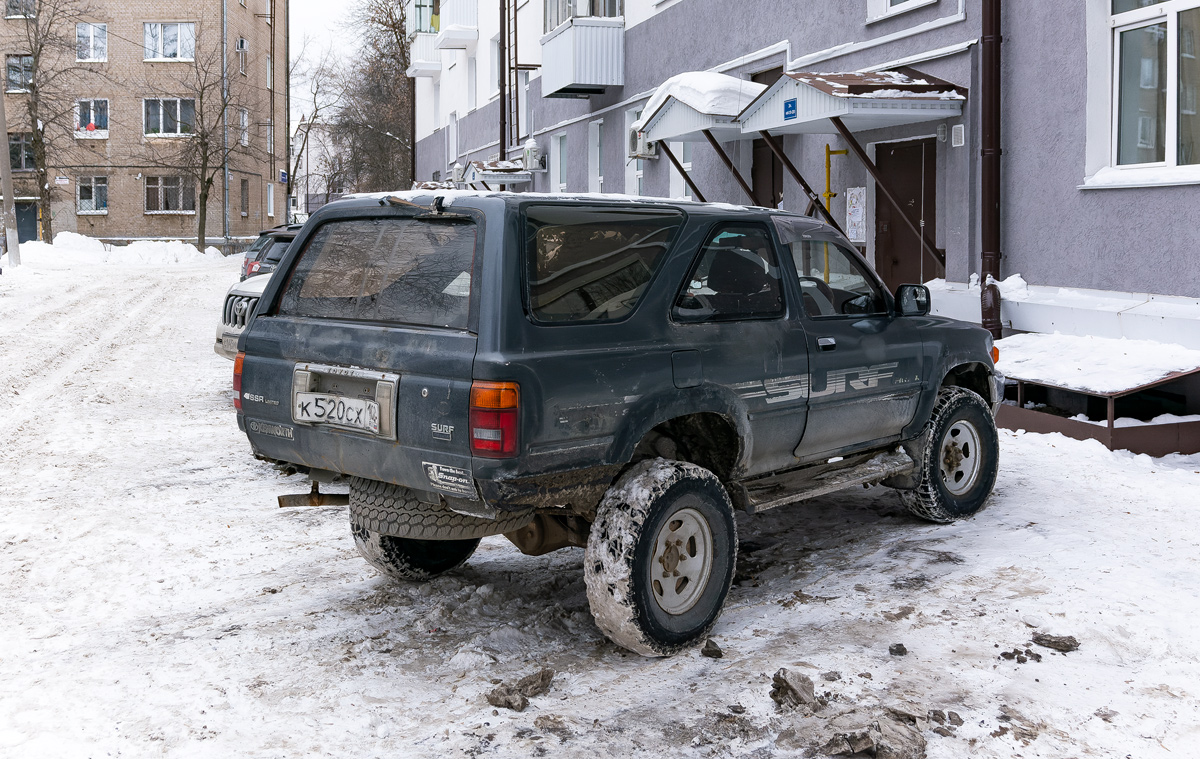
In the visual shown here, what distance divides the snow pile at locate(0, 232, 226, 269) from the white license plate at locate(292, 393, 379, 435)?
26.9 m

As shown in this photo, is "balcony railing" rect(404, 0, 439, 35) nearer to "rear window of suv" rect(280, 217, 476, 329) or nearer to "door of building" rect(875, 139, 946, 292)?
"door of building" rect(875, 139, 946, 292)

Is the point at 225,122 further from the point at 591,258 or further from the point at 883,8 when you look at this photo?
the point at 591,258

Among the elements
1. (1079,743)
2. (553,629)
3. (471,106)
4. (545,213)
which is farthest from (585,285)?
(471,106)

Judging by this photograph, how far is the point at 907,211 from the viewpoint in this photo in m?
12.8

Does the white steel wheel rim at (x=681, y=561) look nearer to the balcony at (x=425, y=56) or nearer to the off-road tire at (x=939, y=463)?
the off-road tire at (x=939, y=463)

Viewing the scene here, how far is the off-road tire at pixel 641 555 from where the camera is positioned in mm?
4320

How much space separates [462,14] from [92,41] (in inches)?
771

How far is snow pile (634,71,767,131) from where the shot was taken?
14.9 m

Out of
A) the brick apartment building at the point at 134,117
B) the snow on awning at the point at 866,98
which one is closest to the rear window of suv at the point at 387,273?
the snow on awning at the point at 866,98

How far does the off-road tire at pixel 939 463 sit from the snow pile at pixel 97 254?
27.3 meters

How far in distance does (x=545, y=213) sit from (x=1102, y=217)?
23.7 feet

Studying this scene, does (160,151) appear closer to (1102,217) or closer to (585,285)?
(1102,217)

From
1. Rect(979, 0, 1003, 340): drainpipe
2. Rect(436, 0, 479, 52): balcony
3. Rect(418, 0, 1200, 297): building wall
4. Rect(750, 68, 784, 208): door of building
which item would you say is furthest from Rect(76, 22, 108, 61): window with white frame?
Rect(979, 0, 1003, 340): drainpipe

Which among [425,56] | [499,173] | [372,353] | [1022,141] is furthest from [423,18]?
[372,353]
